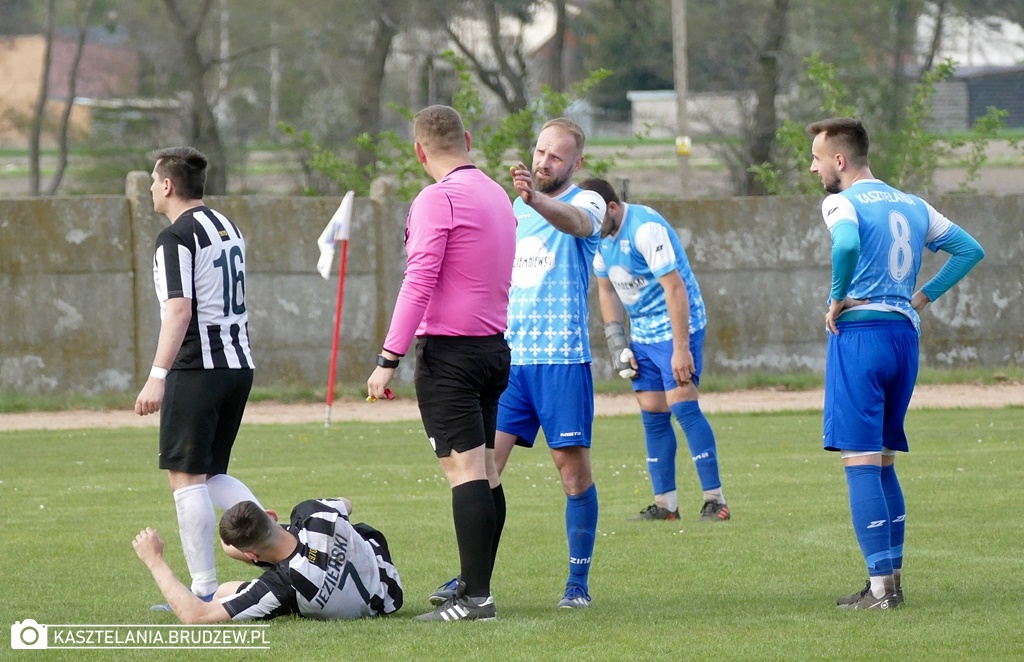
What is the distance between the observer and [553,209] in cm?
593

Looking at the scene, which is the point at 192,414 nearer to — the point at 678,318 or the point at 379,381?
the point at 379,381

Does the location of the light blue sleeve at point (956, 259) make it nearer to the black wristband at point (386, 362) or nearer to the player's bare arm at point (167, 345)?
the black wristband at point (386, 362)

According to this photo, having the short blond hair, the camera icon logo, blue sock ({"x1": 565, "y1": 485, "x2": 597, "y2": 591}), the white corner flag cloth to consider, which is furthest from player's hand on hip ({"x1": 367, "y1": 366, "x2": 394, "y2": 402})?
the white corner flag cloth

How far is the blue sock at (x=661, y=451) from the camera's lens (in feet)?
A: 29.8

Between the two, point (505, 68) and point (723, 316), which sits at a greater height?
point (505, 68)

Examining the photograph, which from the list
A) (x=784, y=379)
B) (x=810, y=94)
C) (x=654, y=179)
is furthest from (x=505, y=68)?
(x=784, y=379)

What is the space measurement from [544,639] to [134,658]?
1531 millimetres

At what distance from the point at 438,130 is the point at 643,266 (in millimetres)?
3280

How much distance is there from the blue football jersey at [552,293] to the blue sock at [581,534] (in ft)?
2.08

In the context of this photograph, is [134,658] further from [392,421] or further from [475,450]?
[392,421]

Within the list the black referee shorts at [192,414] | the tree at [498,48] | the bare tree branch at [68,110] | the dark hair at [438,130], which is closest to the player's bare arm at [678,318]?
the dark hair at [438,130]

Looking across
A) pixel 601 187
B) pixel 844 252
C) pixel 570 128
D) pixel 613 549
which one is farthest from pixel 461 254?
pixel 613 549

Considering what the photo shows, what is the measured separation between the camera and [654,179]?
44.9 meters

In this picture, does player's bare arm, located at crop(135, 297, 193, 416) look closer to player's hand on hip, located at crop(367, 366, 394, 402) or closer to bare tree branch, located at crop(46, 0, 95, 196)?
player's hand on hip, located at crop(367, 366, 394, 402)
